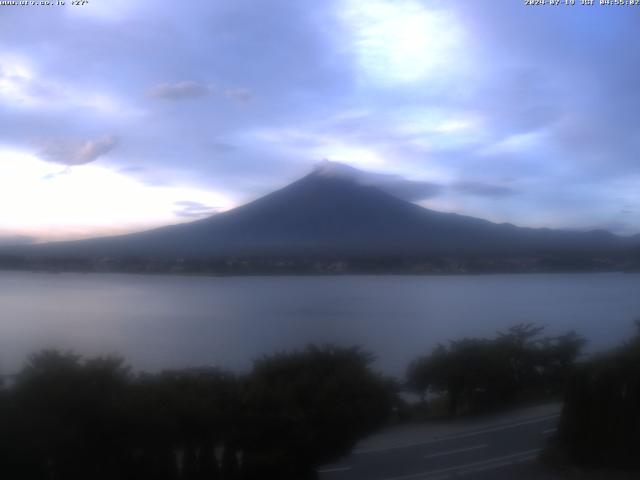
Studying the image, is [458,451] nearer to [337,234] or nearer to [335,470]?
[335,470]

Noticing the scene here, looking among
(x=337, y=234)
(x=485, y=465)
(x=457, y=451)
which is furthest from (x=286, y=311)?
(x=485, y=465)

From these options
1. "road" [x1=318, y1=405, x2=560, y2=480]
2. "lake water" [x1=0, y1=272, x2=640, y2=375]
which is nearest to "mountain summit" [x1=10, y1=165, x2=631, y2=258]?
"lake water" [x1=0, y1=272, x2=640, y2=375]

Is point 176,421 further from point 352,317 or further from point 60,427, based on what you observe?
point 352,317

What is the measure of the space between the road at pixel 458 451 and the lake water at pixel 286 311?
1.83 metres

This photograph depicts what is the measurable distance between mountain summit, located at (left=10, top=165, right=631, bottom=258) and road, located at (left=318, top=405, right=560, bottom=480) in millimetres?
9810

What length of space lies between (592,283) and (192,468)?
78.2ft

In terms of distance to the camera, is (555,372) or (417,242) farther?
(417,242)

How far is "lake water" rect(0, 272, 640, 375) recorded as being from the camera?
1504 centimetres

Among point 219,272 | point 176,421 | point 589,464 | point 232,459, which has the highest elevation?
point 219,272

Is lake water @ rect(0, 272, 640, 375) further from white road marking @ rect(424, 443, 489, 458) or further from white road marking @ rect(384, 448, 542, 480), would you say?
white road marking @ rect(384, 448, 542, 480)

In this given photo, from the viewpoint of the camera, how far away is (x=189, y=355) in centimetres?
1469

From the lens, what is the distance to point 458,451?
10.5 meters

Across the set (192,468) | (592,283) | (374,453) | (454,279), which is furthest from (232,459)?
(592,283)

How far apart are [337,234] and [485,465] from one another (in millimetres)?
16732
